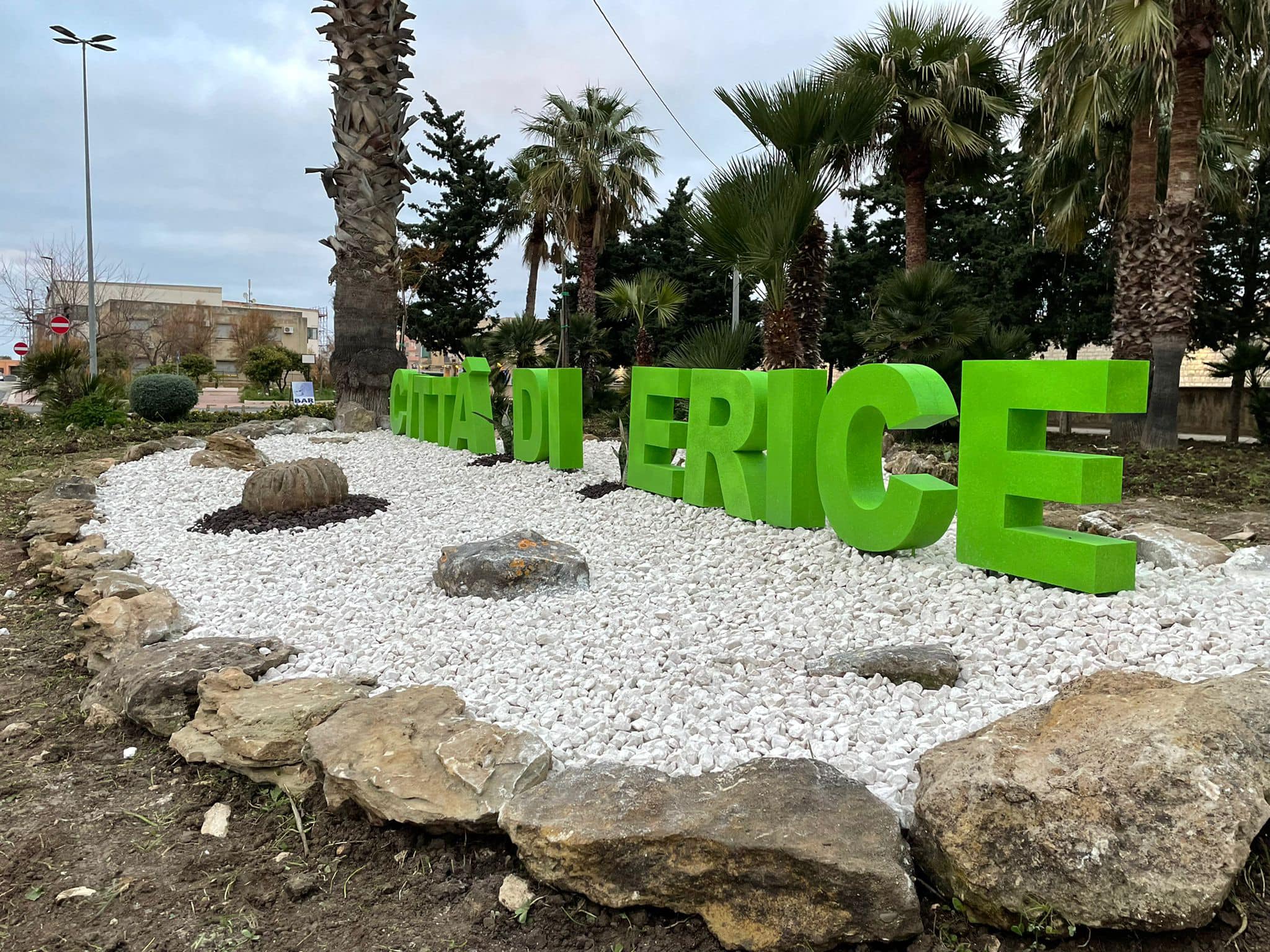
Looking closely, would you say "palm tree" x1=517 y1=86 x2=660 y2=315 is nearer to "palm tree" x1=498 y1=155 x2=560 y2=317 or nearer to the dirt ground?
"palm tree" x1=498 y1=155 x2=560 y2=317

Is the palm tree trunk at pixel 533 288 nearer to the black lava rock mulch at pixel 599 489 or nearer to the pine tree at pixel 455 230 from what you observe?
the pine tree at pixel 455 230

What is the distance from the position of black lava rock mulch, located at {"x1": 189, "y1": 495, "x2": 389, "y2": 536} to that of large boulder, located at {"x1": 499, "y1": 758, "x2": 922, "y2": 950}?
475cm

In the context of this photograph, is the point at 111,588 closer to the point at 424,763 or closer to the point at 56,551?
the point at 56,551

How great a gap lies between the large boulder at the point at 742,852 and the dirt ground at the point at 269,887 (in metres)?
0.09

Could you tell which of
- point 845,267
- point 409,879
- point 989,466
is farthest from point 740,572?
point 845,267

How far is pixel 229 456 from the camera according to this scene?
950 centimetres

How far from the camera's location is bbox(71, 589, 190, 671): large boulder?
4.17m

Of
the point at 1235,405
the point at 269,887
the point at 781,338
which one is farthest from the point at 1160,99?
the point at 269,887

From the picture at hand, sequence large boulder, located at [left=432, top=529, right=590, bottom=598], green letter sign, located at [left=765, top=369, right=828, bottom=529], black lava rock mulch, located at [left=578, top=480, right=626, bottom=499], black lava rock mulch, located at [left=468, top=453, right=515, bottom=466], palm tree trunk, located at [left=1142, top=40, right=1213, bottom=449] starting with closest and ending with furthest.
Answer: large boulder, located at [left=432, top=529, right=590, bottom=598] < green letter sign, located at [left=765, top=369, right=828, bottom=529] < black lava rock mulch, located at [left=578, top=480, right=626, bottom=499] < black lava rock mulch, located at [left=468, top=453, right=515, bottom=466] < palm tree trunk, located at [left=1142, top=40, right=1213, bottom=449]

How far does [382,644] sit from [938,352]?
9.73 metres

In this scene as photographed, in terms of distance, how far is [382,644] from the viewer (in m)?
4.10

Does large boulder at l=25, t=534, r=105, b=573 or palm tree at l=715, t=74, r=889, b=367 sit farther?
palm tree at l=715, t=74, r=889, b=367

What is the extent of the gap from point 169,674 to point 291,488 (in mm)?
3662

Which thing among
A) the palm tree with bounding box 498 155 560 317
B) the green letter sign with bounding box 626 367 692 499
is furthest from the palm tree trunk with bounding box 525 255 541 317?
the green letter sign with bounding box 626 367 692 499
